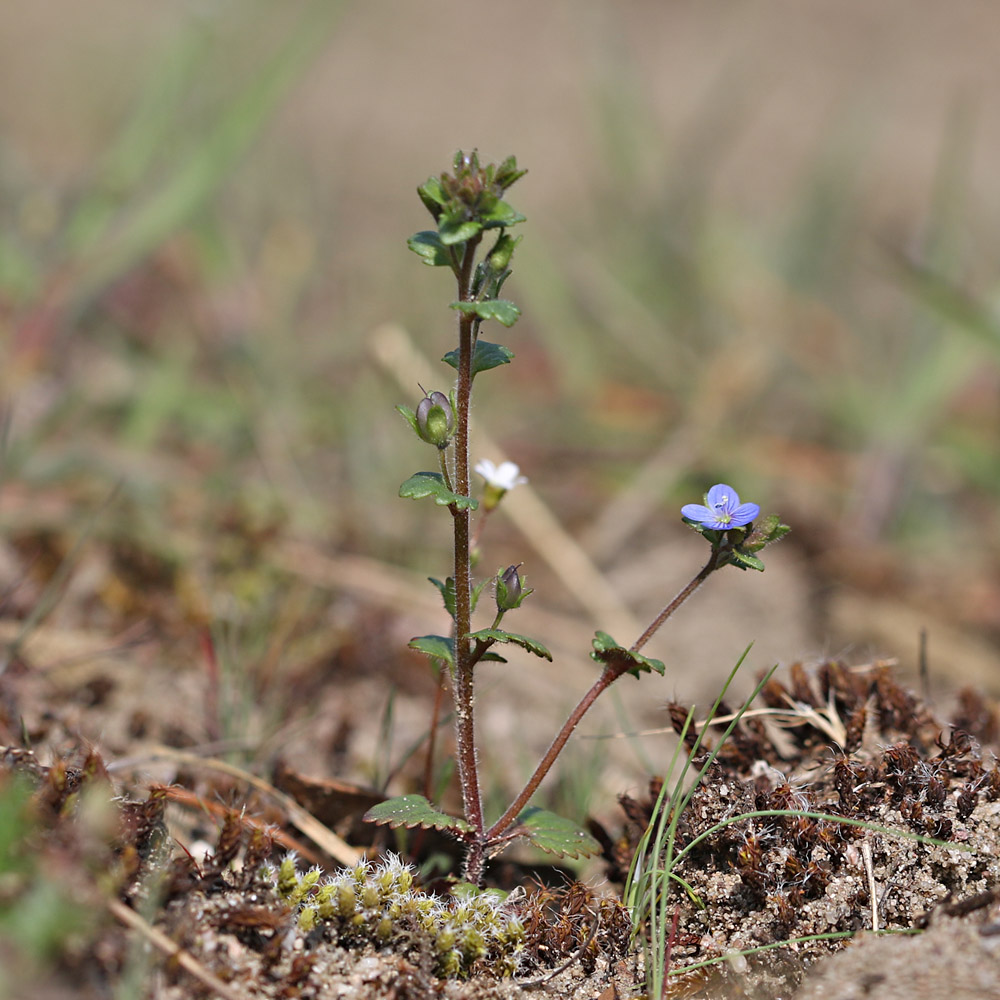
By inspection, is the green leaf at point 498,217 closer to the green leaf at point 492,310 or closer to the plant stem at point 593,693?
the green leaf at point 492,310

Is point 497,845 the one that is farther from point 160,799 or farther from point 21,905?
point 21,905

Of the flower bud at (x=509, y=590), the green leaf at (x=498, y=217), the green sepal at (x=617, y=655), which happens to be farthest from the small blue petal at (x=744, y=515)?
the green leaf at (x=498, y=217)

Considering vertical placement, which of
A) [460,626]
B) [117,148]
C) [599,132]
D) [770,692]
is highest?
[599,132]

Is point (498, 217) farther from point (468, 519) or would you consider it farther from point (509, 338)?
point (509, 338)

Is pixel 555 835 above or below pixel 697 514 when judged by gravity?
below

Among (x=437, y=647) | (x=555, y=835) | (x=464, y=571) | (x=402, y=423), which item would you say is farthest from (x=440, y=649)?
(x=402, y=423)

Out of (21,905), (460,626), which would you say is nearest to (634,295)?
(460,626)
